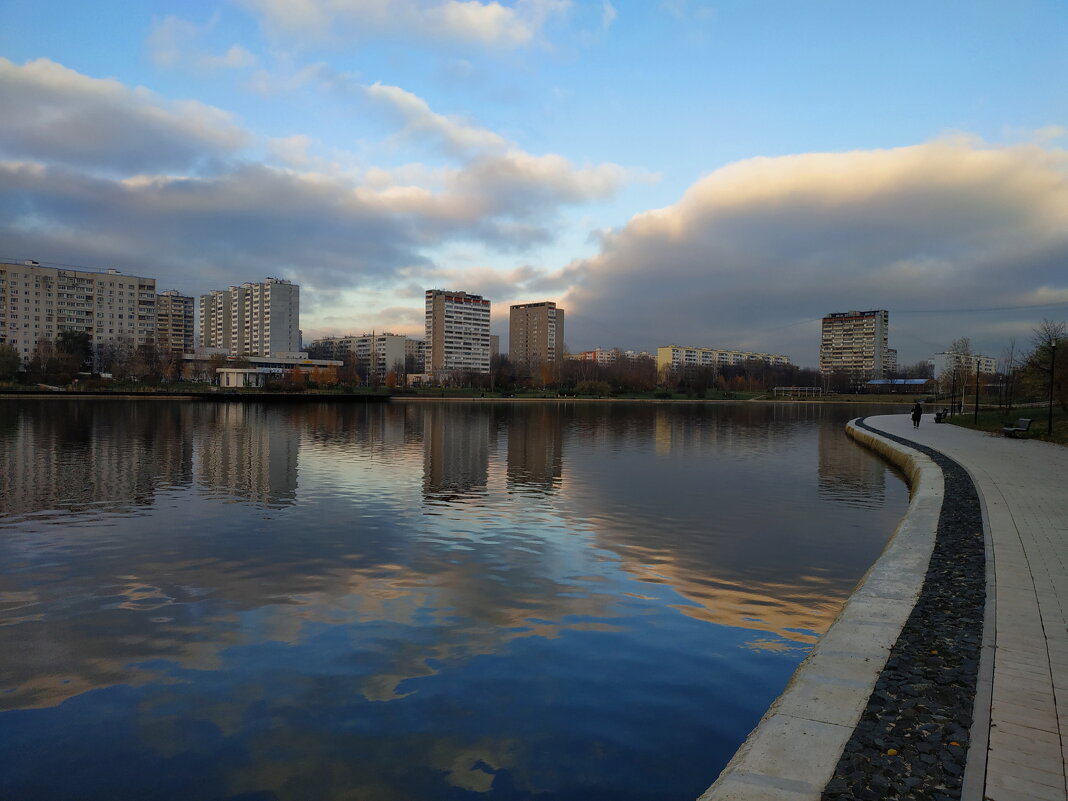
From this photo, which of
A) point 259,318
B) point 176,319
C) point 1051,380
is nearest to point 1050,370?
point 1051,380

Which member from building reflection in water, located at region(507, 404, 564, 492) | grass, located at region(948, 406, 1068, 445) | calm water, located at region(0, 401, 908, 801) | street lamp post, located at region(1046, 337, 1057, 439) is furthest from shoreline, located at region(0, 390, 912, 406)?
calm water, located at region(0, 401, 908, 801)

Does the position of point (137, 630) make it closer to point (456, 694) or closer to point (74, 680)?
point (74, 680)

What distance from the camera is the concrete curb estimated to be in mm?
3309

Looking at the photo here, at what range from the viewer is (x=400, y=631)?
6836 millimetres

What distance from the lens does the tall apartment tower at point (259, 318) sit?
508 ft

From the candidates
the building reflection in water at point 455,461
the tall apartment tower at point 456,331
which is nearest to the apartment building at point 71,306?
the tall apartment tower at point 456,331

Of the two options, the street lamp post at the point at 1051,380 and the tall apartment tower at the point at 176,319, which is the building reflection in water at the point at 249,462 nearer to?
the street lamp post at the point at 1051,380

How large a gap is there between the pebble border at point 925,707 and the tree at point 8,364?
102899 millimetres

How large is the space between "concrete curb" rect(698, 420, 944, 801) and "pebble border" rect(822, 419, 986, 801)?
83 mm

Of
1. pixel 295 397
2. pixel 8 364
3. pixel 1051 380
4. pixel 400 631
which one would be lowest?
pixel 400 631

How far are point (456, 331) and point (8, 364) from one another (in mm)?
103097

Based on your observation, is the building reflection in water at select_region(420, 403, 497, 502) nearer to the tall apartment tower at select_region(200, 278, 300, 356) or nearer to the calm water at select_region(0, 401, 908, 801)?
the calm water at select_region(0, 401, 908, 801)

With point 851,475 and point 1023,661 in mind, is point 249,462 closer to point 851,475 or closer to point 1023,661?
point 851,475

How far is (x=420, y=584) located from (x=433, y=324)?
169m
